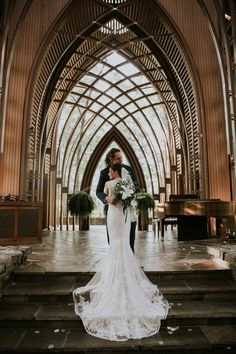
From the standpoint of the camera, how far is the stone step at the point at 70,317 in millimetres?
2328

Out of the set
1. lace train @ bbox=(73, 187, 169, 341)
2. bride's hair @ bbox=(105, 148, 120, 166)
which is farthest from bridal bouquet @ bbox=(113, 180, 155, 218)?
bride's hair @ bbox=(105, 148, 120, 166)

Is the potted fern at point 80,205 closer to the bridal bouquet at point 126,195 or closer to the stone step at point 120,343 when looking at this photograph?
the bridal bouquet at point 126,195

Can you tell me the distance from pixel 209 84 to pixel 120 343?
7047 millimetres

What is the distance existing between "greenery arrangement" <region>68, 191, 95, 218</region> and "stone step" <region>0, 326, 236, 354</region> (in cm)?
880

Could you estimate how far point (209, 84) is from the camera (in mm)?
7441

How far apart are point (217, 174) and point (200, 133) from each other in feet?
4.03

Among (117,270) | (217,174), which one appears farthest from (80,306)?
(217,174)

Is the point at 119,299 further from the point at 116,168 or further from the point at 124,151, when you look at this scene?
the point at 124,151

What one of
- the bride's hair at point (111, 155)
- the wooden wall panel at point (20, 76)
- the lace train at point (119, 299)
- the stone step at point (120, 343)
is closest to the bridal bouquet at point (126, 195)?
the lace train at point (119, 299)

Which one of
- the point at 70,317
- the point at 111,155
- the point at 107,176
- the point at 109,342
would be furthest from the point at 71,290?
the point at 111,155

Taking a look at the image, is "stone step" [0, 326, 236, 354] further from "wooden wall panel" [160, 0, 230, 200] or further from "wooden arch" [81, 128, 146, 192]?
"wooden arch" [81, 128, 146, 192]

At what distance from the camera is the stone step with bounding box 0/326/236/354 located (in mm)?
1982

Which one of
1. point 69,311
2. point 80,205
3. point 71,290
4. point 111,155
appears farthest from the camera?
point 80,205

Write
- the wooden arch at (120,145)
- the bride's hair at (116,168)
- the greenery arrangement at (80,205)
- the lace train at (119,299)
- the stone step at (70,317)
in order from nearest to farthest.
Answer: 1. the lace train at (119,299)
2. the stone step at (70,317)
3. the bride's hair at (116,168)
4. the greenery arrangement at (80,205)
5. the wooden arch at (120,145)
